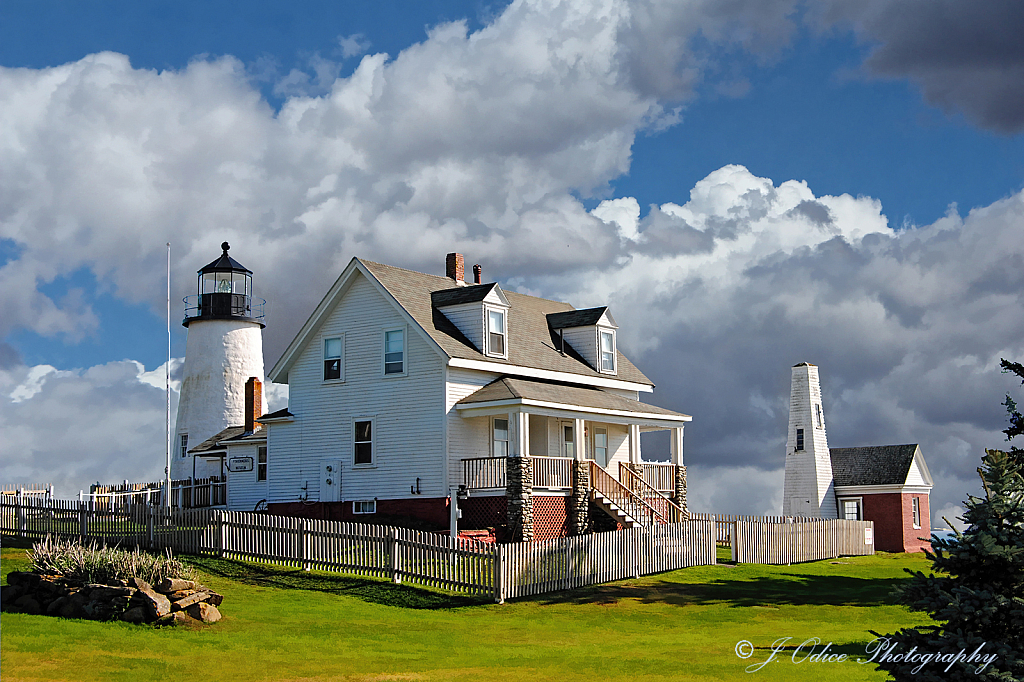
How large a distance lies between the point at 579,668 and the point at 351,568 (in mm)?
12284

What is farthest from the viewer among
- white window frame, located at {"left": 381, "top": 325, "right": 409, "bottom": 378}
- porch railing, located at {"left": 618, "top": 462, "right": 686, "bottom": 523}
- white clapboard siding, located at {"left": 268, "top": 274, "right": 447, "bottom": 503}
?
porch railing, located at {"left": 618, "top": 462, "right": 686, "bottom": 523}

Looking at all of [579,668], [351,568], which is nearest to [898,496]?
[351,568]

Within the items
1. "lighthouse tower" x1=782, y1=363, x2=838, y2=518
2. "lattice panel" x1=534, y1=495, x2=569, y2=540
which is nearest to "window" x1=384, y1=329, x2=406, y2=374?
"lattice panel" x1=534, y1=495, x2=569, y2=540

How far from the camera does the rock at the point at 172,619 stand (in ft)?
61.6

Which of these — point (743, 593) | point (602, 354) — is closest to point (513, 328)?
point (602, 354)

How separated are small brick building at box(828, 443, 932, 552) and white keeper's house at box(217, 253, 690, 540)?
18.1 metres

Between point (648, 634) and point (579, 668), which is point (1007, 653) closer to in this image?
point (579, 668)

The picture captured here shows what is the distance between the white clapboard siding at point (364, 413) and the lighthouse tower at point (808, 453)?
81.6 ft

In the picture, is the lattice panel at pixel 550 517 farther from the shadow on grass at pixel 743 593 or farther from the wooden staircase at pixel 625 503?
the shadow on grass at pixel 743 593

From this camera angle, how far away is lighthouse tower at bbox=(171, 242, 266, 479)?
4891cm

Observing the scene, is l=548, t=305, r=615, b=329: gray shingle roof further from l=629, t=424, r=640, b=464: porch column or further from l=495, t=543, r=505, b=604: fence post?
l=495, t=543, r=505, b=604: fence post

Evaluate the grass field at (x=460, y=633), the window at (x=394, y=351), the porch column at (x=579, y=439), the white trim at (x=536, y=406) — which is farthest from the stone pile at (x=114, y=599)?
the porch column at (x=579, y=439)

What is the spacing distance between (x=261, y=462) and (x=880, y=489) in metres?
30.8

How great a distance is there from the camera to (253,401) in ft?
154
